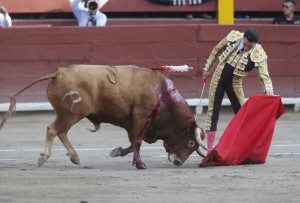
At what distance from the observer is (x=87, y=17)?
1411 cm

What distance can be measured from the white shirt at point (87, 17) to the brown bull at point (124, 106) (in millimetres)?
4460

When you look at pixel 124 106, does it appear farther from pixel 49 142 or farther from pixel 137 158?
pixel 49 142

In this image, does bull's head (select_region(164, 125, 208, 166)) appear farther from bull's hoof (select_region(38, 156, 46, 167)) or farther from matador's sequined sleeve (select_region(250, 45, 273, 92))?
bull's hoof (select_region(38, 156, 46, 167))

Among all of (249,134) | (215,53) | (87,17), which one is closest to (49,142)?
(249,134)

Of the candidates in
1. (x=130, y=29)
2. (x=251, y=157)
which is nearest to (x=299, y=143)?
(x=251, y=157)

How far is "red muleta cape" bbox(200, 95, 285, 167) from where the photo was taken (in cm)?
972

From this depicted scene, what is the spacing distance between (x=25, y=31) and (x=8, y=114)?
437cm

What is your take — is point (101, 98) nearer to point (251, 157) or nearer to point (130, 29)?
point (251, 157)

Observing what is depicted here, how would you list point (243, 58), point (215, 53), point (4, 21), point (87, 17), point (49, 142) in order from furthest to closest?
1. point (87, 17)
2. point (4, 21)
3. point (215, 53)
4. point (243, 58)
5. point (49, 142)

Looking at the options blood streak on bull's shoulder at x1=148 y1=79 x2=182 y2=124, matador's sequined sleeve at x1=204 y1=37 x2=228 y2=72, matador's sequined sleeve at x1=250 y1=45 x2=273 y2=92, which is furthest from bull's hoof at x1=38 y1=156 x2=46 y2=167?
matador's sequined sleeve at x1=250 y1=45 x2=273 y2=92

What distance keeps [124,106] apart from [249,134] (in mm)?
1216

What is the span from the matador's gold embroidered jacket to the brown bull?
0.75m

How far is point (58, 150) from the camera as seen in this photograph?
36.7 feet

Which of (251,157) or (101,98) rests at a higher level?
(101,98)
